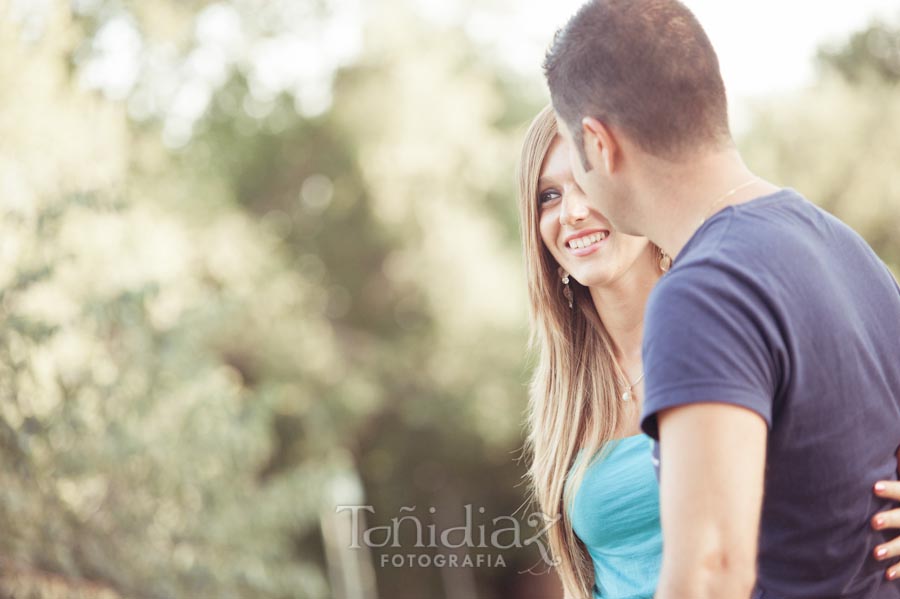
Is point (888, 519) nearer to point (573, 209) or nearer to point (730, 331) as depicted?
point (730, 331)

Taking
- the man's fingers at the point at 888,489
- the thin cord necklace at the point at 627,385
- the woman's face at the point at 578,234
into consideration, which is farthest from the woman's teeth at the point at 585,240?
the man's fingers at the point at 888,489

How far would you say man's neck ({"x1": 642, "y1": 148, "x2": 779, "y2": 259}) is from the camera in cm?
139

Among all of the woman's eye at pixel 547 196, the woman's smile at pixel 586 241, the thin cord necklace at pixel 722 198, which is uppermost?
the woman's eye at pixel 547 196

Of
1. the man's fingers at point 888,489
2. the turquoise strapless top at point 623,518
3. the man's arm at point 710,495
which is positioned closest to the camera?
the man's arm at point 710,495

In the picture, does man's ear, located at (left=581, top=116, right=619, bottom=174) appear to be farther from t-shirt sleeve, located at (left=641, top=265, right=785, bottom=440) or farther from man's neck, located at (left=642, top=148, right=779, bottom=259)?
t-shirt sleeve, located at (left=641, top=265, right=785, bottom=440)

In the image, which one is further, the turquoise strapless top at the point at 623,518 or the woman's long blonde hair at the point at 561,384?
the woman's long blonde hair at the point at 561,384

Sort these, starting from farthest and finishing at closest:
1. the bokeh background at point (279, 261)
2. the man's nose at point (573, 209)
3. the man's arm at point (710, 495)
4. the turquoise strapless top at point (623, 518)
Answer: the bokeh background at point (279, 261), the man's nose at point (573, 209), the turquoise strapless top at point (623, 518), the man's arm at point (710, 495)

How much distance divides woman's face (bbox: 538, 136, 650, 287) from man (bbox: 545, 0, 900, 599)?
984mm

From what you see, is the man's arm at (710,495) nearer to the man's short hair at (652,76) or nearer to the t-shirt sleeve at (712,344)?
the t-shirt sleeve at (712,344)

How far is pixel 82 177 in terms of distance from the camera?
611 centimetres

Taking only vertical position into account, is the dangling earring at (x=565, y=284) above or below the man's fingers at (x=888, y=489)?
above

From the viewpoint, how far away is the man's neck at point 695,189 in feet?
4.57

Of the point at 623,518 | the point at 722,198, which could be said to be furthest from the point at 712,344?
the point at 623,518

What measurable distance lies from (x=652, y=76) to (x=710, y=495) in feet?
1.92
